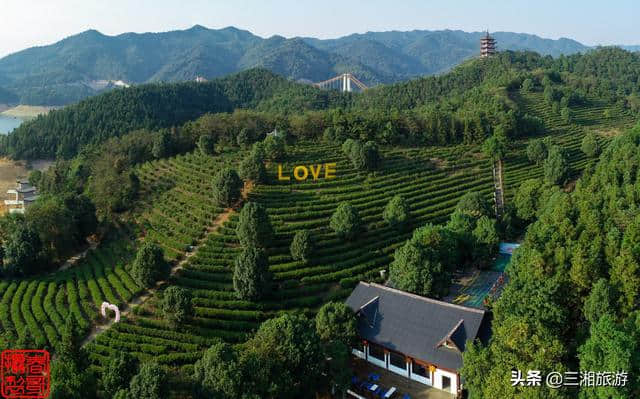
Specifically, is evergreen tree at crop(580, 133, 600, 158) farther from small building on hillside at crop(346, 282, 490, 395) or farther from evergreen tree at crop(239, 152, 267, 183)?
small building on hillside at crop(346, 282, 490, 395)

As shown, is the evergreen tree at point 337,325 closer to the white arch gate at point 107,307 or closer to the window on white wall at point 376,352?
the window on white wall at point 376,352

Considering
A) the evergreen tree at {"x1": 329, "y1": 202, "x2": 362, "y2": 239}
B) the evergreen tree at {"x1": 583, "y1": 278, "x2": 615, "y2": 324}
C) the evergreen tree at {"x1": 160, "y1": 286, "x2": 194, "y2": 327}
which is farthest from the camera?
the evergreen tree at {"x1": 329, "y1": 202, "x2": 362, "y2": 239}

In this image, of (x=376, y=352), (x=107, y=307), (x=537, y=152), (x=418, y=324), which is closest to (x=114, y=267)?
(x=107, y=307)

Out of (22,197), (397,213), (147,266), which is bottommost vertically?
(147,266)

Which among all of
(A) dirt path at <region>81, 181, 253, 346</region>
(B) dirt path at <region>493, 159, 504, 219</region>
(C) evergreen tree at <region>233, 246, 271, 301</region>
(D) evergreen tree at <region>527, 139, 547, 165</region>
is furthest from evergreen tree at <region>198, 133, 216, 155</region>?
(D) evergreen tree at <region>527, 139, 547, 165</region>

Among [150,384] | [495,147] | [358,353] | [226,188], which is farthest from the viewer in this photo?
[495,147]

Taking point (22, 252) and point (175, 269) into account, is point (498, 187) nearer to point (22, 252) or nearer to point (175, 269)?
point (175, 269)

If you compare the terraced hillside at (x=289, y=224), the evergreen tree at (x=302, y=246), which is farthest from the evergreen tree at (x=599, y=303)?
the evergreen tree at (x=302, y=246)
